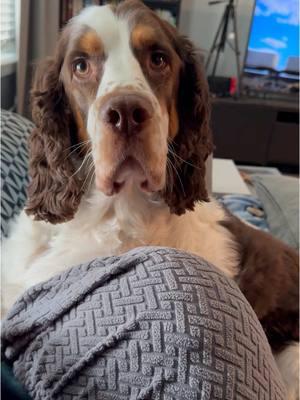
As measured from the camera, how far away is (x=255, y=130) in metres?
5.13

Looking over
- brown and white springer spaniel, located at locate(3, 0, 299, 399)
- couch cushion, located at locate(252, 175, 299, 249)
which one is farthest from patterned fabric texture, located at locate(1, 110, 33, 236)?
couch cushion, located at locate(252, 175, 299, 249)

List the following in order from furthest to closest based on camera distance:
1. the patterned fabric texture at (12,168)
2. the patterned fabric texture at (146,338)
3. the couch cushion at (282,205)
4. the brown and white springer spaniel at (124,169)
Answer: the couch cushion at (282,205) < the patterned fabric texture at (12,168) < the brown and white springer spaniel at (124,169) < the patterned fabric texture at (146,338)

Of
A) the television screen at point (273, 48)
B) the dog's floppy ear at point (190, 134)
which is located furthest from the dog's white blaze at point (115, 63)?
the television screen at point (273, 48)

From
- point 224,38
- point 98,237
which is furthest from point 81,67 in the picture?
point 224,38

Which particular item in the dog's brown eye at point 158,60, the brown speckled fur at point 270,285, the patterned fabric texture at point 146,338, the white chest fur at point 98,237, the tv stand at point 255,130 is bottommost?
the tv stand at point 255,130

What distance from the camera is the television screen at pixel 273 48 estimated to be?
199 inches

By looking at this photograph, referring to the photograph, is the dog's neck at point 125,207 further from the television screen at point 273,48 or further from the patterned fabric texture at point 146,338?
the television screen at point 273,48

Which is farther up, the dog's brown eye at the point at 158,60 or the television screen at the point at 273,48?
the dog's brown eye at the point at 158,60

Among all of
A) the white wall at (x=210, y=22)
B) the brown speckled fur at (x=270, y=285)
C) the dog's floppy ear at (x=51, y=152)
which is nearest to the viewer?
the dog's floppy ear at (x=51, y=152)

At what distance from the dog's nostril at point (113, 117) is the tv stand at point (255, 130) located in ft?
13.4

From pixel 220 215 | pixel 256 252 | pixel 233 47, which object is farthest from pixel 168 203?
pixel 233 47

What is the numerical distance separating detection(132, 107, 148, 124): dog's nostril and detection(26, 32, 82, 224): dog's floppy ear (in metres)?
0.30

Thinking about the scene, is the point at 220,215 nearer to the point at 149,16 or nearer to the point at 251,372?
the point at 149,16

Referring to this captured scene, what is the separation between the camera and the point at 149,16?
4.18 feet
